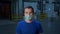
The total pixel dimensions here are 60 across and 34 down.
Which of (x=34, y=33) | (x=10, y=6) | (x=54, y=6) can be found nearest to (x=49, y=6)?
(x=54, y=6)

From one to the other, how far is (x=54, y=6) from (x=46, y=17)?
1.61 m

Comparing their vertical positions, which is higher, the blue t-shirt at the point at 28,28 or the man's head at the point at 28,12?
the man's head at the point at 28,12

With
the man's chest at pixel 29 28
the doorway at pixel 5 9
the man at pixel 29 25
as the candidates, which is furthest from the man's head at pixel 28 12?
the doorway at pixel 5 9

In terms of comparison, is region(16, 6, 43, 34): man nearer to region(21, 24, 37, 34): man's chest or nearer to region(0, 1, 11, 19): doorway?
region(21, 24, 37, 34): man's chest

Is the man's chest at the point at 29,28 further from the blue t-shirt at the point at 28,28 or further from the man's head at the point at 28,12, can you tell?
the man's head at the point at 28,12

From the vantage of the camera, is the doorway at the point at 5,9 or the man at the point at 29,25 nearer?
the man at the point at 29,25

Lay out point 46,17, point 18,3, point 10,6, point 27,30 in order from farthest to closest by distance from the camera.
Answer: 1. point 10,6
2. point 18,3
3. point 46,17
4. point 27,30

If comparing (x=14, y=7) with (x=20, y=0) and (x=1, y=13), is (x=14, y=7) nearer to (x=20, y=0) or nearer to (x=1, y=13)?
(x=20, y=0)

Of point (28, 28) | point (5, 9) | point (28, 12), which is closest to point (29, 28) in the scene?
point (28, 28)

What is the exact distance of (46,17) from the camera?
2112 centimetres

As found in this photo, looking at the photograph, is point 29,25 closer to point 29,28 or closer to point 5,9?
point 29,28

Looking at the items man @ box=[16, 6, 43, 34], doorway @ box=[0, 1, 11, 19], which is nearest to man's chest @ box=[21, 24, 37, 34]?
man @ box=[16, 6, 43, 34]

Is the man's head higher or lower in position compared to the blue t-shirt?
higher

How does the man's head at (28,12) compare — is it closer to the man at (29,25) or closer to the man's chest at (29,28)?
the man at (29,25)
